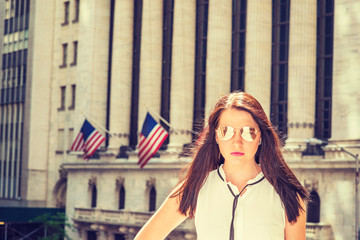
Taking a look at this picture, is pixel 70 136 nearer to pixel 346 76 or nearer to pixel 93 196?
pixel 93 196

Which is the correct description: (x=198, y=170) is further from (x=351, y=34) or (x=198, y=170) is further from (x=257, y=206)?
(x=351, y=34)

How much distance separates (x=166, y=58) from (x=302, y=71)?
15.4 m

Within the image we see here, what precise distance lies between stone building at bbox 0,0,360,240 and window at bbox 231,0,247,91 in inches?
3.4

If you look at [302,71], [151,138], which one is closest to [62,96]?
[151,138]

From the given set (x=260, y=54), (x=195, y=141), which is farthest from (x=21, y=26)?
(x=195, y=141)

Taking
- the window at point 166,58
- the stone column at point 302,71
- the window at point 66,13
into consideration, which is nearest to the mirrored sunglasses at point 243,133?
the stone column at point 302,71

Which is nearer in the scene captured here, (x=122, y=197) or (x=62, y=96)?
(x=122, y=197)

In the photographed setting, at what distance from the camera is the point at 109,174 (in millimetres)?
67312

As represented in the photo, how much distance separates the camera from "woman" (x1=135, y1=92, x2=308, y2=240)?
14.2ft

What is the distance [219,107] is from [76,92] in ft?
222

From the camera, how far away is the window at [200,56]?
62.1 meters

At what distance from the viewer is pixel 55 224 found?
68.2 meters

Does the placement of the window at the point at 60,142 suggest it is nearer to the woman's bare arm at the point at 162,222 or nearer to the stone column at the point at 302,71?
the stone column at the point at 302,71

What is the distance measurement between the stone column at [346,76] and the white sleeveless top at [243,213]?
46418 mm
